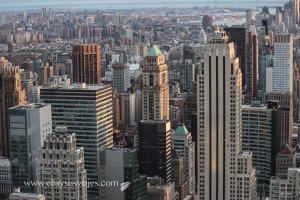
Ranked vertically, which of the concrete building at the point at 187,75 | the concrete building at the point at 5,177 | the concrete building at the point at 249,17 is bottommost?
the concrete building at the point at 5,177

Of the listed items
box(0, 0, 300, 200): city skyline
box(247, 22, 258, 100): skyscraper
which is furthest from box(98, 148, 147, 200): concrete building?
box(247, 22, 258, 100): skyscraper

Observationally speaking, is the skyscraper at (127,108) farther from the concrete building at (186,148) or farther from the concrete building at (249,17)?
the concrete building at (249,17)

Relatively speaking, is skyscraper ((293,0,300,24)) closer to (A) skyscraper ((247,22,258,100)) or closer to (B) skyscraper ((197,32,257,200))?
(A) skyscraper ((247,22,258,100))

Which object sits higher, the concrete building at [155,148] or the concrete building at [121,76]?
the concrete building at [121,76]

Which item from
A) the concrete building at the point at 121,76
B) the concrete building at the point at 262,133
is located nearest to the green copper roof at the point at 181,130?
the concrete building at the point at 262,133

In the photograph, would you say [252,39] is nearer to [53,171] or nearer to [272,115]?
[272,115]

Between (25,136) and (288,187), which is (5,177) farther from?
(288,187)
